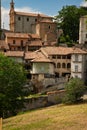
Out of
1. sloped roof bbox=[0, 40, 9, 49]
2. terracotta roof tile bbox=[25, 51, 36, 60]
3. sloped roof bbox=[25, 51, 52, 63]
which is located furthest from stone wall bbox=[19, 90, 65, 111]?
sloped roof bbox=[0, 40, 9, 49]

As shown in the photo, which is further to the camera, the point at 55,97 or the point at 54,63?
the point at 54,63

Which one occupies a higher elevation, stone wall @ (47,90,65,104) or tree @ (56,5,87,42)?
tree @ (56,5,87,42)

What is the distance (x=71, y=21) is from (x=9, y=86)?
5354 centimetres

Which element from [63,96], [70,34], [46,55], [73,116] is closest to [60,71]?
[46,55]

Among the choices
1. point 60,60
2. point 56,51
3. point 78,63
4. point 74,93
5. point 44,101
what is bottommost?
point 44,101

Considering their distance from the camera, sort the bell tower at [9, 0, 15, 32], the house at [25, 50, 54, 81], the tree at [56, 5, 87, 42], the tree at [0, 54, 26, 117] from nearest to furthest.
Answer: the tree at [0, 54, 26, 117] < the house at [25, 50, 54, 81] < the tree at [56, 5, 87, 42] < the bell tower at [9, 0, 15, 32]

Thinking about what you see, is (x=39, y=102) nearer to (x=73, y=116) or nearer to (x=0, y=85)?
(x=0, y=85)

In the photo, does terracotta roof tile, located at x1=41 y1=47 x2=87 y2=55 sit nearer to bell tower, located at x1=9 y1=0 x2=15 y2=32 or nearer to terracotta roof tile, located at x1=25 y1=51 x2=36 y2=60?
terracotta roof tile, located at x1=25 y1=51 x2=36 y2=60

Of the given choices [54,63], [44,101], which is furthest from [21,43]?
[44,101]

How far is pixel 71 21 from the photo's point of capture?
94.9 m

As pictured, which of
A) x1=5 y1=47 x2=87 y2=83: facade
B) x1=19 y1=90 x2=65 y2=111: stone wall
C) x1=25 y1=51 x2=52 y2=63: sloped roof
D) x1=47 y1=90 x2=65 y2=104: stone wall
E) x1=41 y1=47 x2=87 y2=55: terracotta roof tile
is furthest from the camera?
x1=41 y1=47 x2=87 y2=55: terracotta roof tile

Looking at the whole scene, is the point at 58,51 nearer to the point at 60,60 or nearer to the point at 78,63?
the point at 60,60

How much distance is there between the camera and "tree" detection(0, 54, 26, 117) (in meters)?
44.2

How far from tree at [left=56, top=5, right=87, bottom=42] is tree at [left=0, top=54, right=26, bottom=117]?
4913 centimetres
